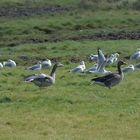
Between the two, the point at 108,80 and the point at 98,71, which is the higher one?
the point at 108,80

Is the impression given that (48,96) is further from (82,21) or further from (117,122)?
(82,21)

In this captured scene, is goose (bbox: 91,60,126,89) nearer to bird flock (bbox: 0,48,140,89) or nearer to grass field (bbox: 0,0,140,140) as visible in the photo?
bird flock (bbox: 0,48,140,89)

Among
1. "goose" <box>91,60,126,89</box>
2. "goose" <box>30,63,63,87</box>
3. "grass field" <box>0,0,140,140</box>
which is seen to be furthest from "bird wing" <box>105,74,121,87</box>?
"goose" <box>30,63,63,87</box>

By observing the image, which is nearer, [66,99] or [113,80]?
[66,99]

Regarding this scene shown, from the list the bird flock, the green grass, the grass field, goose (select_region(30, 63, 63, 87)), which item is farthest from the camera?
the bird flock

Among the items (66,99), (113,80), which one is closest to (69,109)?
(66,99)

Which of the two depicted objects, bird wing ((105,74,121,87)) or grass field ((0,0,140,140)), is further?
bird wing ((105,74,121,87))

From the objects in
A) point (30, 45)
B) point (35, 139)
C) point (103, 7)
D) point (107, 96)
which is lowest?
point (103, 7)

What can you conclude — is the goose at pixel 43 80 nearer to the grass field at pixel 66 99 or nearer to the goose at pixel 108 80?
the grass field at pixel 66 99

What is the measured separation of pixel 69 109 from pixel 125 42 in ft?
66.4

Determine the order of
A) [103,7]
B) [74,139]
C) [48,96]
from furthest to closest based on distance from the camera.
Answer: [103,7]
[48,96]
[74,139]

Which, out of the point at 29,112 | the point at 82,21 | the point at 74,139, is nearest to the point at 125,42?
the point at 82,21

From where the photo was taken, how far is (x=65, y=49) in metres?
36.4

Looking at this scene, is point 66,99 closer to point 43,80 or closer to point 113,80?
point 43,80
